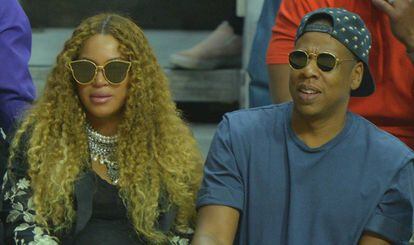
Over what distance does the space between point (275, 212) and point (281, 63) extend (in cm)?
88

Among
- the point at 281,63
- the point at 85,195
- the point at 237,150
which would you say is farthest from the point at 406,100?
the point at 85,195

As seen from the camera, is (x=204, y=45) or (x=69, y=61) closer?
(x=69, y=61)

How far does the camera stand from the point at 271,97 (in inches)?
177

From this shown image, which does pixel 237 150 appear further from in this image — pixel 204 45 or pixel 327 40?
pixel 204 45

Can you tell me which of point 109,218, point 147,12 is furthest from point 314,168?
point 147,12

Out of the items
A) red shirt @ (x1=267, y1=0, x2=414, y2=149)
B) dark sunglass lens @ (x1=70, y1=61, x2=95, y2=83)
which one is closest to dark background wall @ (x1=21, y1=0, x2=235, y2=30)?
red shirt @ (x1=267, y1=0, x2=414, y2=149)

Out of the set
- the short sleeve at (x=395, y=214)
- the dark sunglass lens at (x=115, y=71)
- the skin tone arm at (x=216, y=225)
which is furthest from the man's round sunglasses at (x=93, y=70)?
the short sleeve at (x=395, y=214)

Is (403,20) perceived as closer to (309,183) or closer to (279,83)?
(279,83)

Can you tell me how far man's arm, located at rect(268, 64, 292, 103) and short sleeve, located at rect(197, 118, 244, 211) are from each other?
2.10 ft

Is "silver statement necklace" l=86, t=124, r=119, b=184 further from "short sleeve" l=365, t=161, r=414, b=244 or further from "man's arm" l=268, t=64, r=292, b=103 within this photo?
"short sleeve" l=365, t=161, r=414, b=244

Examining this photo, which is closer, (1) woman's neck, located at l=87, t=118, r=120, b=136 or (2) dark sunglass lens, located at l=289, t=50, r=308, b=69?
(2) dark sunglass lens, located at l=289, t=50, r=308, b=69

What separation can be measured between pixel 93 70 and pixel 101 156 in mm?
306

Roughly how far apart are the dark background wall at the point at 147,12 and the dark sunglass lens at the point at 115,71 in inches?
95.8

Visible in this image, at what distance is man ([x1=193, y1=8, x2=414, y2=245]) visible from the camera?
3625 millimetres
